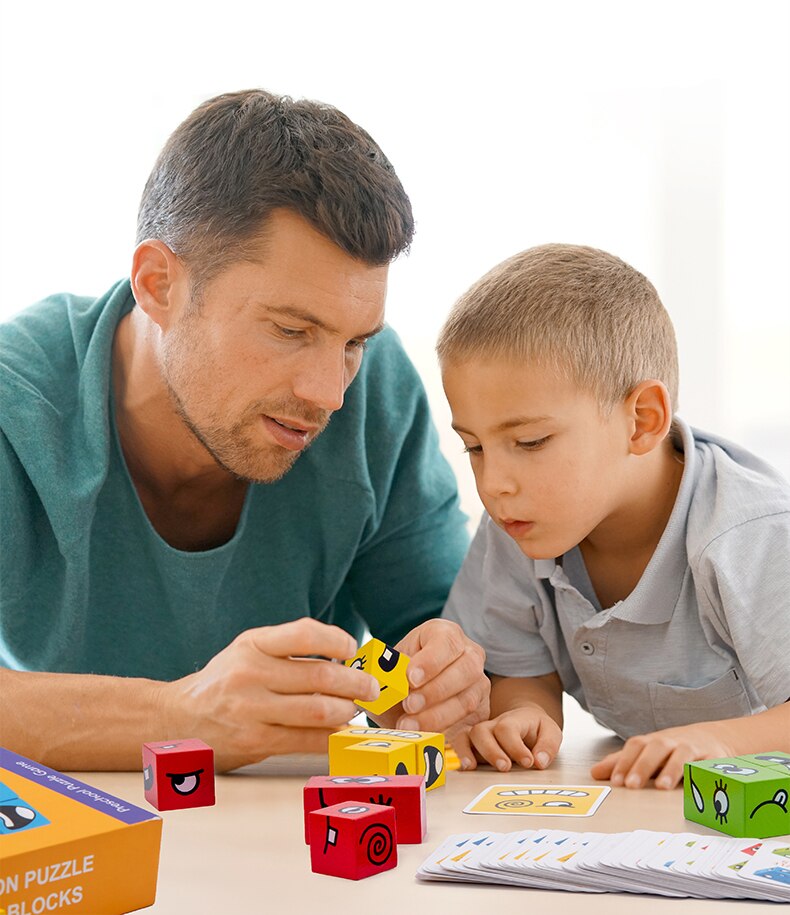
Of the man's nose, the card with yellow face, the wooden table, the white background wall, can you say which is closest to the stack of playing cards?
the wooden table

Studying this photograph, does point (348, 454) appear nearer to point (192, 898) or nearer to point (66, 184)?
point (192, 898)

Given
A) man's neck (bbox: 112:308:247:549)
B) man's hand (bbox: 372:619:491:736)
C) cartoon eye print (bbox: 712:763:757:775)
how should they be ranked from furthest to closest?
man's neck (bbox: 112:308:247:549) → man's hand (bbox: 372:619:491:736) → cartoon eye print (bbox: 712:763:757:775)

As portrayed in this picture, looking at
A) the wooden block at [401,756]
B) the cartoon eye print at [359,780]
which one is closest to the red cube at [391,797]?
the cartoon eye print at [359,780]

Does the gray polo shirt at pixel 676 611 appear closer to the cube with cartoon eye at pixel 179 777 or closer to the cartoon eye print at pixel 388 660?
the cartoon eye print at pixel 388 660

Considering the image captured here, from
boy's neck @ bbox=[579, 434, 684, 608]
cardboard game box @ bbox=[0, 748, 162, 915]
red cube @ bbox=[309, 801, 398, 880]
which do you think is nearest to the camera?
cardboard game box @ bbox=[0, 748, 162, 915]

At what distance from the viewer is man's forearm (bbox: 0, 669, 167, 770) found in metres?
1.27

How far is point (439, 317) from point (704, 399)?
29.0 inches

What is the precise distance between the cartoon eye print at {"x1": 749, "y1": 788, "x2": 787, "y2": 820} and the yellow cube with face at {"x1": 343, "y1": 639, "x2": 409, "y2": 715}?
44 centimetres

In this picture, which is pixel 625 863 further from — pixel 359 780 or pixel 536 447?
pixel 536 447

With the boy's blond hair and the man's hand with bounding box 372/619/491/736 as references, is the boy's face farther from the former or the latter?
the man's hand with bounding box 372/619/491/736

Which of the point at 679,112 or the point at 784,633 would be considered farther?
the point at 679,112

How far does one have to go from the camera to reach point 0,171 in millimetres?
3158

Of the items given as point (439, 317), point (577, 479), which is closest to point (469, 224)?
point (439, 317)

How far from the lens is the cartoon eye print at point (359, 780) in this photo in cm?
103
